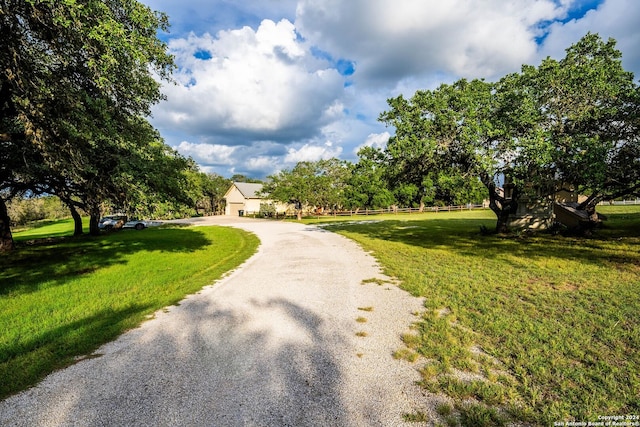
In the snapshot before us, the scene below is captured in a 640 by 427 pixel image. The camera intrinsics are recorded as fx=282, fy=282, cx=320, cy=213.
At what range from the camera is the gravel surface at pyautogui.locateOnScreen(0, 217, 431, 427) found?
105 inches

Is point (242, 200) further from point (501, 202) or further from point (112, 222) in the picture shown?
point (501, 202)

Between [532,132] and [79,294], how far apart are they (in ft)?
50.3

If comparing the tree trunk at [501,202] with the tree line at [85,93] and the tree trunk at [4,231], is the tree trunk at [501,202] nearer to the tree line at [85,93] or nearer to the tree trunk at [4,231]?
the tree line at [85,93]

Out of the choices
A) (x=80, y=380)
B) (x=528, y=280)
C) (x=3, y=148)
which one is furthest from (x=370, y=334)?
(x=3, y=148)

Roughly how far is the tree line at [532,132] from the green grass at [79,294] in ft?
30.9

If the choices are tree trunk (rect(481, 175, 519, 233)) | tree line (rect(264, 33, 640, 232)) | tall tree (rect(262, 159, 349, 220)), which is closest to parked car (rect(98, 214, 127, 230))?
tall tree (rect(262, 159, 349, 220))

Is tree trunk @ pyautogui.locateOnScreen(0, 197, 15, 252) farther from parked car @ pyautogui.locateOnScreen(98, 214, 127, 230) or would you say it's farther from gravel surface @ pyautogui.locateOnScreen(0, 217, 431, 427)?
parked car @ pyautogui.locateOnScreen(98, 214, 127, 230)

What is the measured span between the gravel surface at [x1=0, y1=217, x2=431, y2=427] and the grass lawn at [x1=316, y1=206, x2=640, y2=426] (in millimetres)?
450

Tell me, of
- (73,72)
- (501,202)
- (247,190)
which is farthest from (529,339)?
(247,190)

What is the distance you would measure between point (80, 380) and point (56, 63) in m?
7.88

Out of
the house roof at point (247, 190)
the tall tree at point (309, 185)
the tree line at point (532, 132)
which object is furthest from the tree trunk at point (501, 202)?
the house roof at point (247, 190)

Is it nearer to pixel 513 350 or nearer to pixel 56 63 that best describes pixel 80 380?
pixel 513 350

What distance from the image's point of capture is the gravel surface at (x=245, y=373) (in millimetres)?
2658

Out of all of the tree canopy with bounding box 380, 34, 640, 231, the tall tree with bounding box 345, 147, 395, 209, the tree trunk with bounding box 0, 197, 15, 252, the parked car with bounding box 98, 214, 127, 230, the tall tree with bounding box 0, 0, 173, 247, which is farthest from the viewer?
the tall tree with bounding box 345, 147, 395, 209
